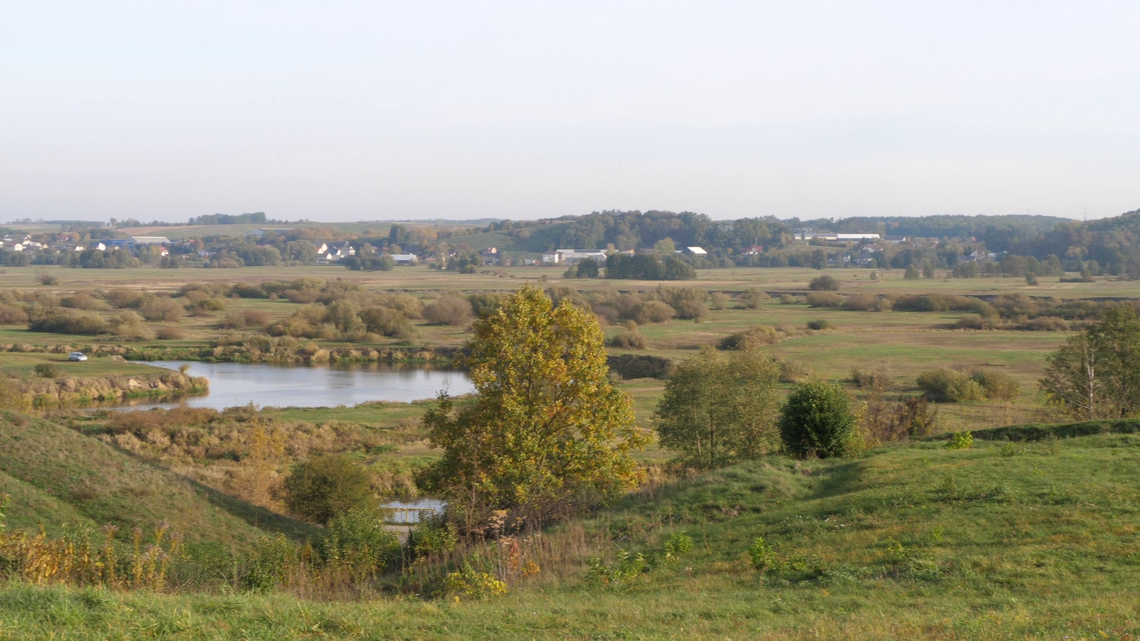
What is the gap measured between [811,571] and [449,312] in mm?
82203

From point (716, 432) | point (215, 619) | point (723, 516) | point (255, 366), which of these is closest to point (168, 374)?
point (255, 366)

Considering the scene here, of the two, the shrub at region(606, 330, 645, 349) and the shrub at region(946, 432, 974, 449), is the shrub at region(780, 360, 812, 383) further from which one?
the shrub at region(946, 432, 974, 449)

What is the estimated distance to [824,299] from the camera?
4237 inches

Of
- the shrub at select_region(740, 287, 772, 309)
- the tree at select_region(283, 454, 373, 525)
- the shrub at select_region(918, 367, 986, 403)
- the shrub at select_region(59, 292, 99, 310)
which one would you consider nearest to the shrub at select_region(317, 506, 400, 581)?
the tree at select_region(283, 454, 373, 525)

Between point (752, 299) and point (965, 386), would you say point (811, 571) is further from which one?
point (752, 299)

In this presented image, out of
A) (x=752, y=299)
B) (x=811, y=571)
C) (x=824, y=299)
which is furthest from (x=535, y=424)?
(x=824, y=299)

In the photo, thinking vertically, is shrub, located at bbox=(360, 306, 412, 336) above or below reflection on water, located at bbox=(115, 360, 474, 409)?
above

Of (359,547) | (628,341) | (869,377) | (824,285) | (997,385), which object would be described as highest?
(359,547)

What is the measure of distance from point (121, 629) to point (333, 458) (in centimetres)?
1787

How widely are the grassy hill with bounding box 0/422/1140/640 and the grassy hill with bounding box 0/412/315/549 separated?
7.41 metres

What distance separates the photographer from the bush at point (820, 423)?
2084 centimetres

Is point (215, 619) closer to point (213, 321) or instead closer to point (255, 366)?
point (255, 366)

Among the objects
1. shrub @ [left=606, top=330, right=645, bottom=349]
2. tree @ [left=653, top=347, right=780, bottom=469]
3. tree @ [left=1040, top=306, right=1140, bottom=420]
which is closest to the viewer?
tree @ [left=653, top=347, right=780, bottom=469]

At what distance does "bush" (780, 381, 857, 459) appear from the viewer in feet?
68.4
